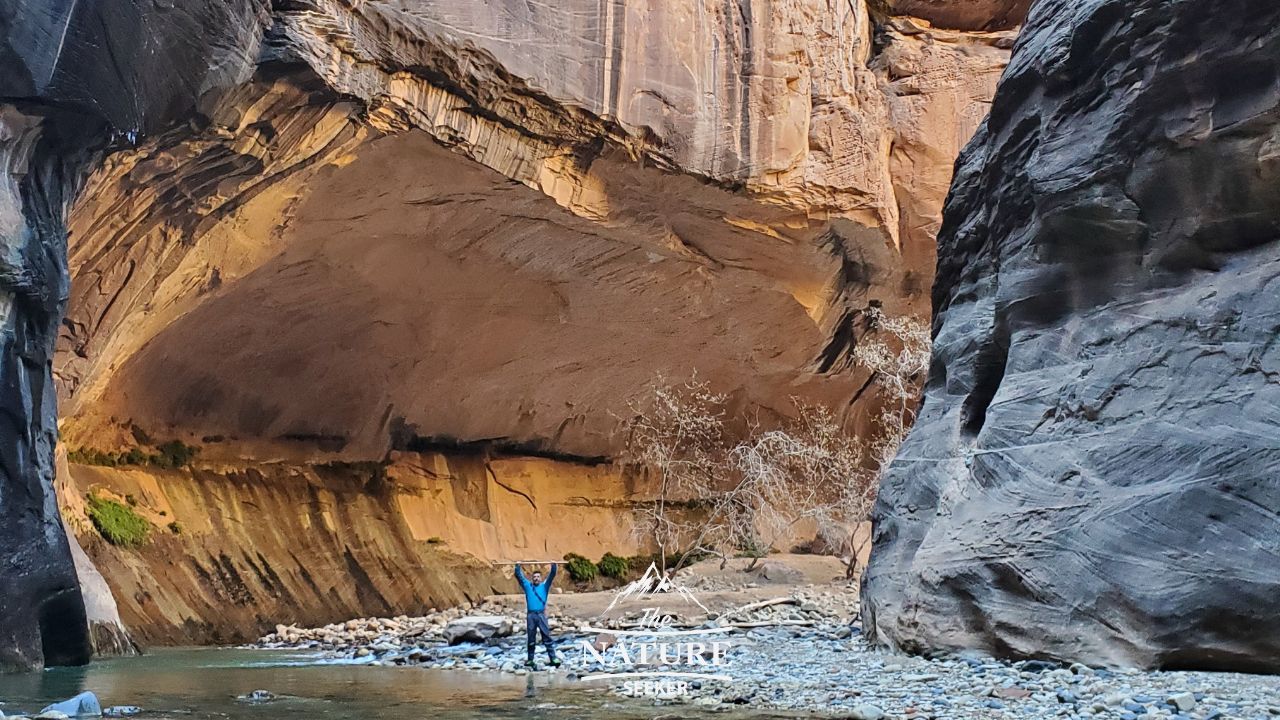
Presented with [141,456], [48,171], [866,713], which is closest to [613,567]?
[141,456]

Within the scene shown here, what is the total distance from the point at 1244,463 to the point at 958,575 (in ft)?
7.30

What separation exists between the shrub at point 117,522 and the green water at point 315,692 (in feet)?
13.2

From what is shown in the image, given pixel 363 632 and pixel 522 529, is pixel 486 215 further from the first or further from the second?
pixel 522 529

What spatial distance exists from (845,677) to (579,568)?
14.5m

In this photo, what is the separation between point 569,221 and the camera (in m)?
16.1

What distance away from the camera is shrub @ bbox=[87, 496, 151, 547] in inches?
599

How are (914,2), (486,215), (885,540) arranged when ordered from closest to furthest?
(885,540)
(486,215)
(914,2)

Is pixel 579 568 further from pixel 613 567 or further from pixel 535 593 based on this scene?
pixel 535 593

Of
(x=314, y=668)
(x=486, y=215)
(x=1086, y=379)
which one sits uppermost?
(x=486, y=215)

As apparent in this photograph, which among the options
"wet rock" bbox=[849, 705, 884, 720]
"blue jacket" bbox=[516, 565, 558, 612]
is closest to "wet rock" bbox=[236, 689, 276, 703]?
"blue jacket" bbox=[516, 565, 558, 612]

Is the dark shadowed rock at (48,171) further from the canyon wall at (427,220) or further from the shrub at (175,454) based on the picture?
the shrub at (175,454)

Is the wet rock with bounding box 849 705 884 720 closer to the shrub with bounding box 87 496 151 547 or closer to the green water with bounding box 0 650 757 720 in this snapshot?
the green water with bounding box 0 650 757 720

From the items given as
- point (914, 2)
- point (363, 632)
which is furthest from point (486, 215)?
point (914, 2)

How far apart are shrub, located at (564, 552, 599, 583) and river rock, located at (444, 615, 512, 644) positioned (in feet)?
27.8
